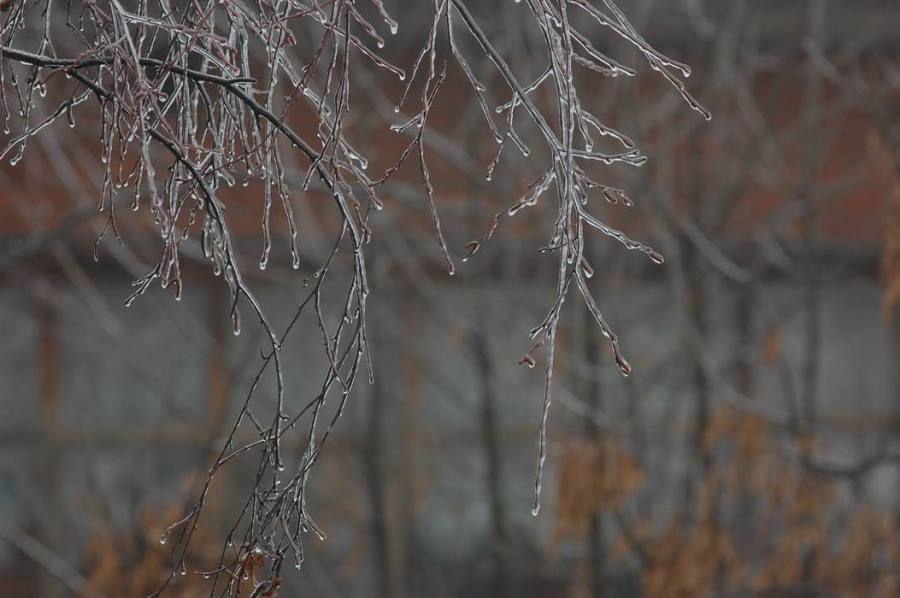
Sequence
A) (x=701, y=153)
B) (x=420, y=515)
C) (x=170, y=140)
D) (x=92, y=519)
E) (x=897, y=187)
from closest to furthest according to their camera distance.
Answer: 1. (x=170, y=140)
2. (x=897, y=187)
3. (x=701, y=153)
4. (x=92, y=519)
5. (x=420, y=515)

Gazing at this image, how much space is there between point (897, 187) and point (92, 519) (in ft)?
9.09

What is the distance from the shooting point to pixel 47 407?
5582 mm

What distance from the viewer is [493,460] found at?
160 inches

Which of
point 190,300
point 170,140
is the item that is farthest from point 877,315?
point 170,140

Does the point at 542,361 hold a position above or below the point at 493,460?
above

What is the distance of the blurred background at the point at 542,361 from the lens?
3770 millimetres

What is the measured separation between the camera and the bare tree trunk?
387 cm

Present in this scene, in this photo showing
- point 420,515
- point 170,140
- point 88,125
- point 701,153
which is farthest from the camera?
point 420,515

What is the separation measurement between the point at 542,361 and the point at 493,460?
12.4 inches

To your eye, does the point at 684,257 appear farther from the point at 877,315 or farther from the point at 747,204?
the point at 877,315

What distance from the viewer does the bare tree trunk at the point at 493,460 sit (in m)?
3.87

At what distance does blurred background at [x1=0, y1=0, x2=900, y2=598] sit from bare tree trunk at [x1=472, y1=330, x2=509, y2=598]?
0.04 feet

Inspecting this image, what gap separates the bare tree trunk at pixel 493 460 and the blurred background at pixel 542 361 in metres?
0.01

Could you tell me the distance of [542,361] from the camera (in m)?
4.02
